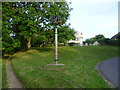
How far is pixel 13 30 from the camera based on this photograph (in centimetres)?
1691

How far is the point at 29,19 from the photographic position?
15148mm

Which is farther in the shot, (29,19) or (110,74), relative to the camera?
(29,19)

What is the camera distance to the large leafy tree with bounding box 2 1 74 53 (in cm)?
1439

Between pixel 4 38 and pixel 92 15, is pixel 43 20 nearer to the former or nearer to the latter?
pixel 4 38

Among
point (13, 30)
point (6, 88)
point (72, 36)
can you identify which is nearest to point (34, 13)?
point (13, 30)

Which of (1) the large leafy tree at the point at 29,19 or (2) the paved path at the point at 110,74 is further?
(1) the large leafy tree at the point at 29,19

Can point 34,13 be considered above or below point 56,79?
above

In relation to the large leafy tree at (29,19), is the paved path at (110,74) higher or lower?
lower

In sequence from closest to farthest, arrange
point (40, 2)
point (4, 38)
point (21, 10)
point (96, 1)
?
point (96, 1), point (4, 38), point (21, 10), point (40, 2)

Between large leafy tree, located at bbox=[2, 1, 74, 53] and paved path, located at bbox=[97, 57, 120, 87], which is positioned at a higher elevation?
large leafy tree, located at bbox=[2, 1, 74, 53]

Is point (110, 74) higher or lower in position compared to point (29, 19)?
lower

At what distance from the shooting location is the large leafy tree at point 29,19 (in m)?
14.4

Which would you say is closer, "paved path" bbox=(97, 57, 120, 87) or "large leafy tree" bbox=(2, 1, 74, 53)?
"paved path" bbox=(97, 57, 120, 87)

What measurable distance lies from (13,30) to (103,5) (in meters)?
11.1
